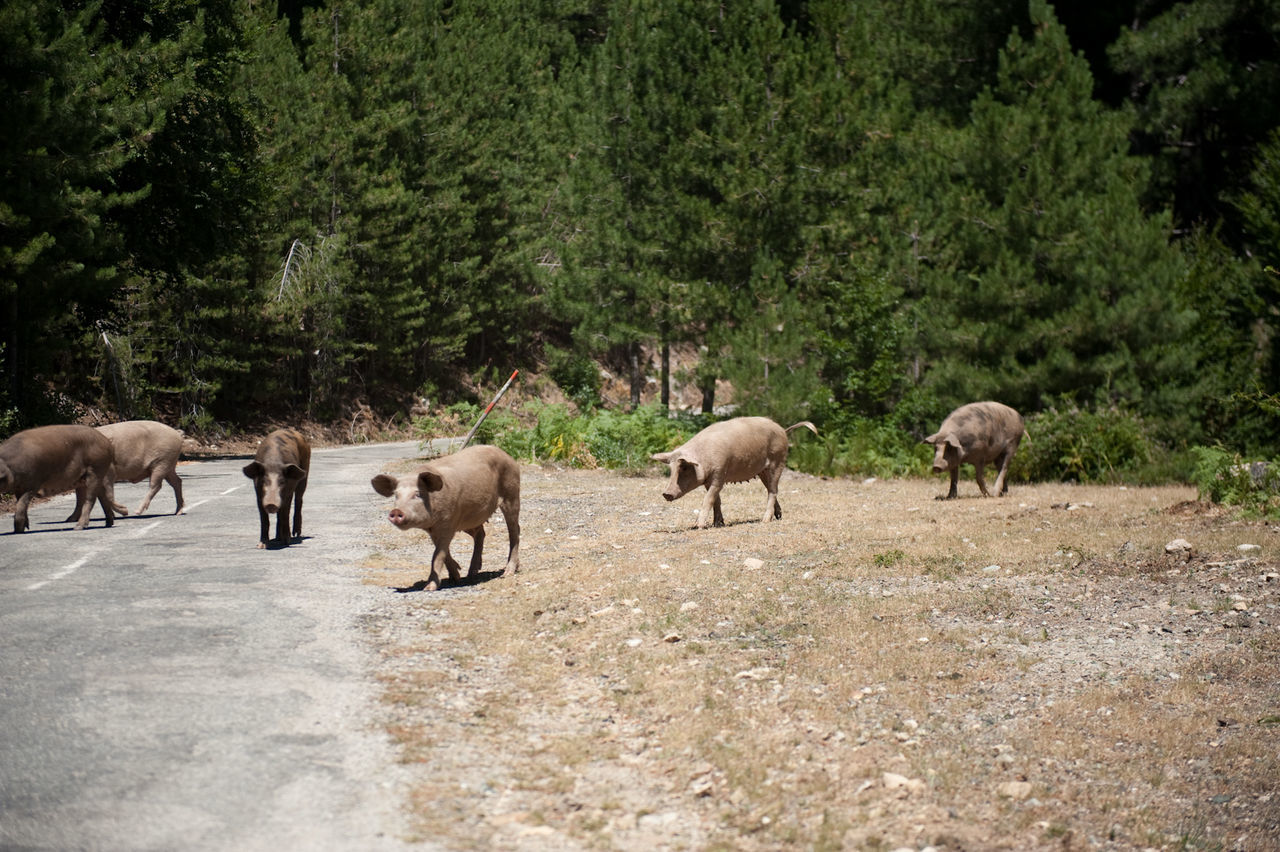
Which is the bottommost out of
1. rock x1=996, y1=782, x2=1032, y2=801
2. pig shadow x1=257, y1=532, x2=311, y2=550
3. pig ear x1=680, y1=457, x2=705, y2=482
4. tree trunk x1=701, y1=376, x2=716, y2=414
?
rock x1=996, y1=782, x2=1032, y2=801

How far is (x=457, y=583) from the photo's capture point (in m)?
10.0

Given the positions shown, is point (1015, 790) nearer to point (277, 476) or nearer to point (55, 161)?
point (277, 476)

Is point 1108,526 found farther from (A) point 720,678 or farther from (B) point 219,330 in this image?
(B) point 219,330

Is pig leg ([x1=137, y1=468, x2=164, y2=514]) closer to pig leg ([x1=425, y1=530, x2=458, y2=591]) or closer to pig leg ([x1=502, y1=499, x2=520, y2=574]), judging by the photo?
pig leg ([x1=502, y1=499, x2=520, y2=574])

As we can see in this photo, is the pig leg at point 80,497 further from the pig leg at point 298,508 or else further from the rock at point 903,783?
the rock at point 903,783

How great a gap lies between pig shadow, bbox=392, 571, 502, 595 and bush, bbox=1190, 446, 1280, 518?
8560 millimetres

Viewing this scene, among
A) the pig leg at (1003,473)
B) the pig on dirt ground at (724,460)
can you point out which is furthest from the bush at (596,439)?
the pig on dirt ground at (724,460)

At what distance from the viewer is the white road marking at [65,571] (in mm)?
9359

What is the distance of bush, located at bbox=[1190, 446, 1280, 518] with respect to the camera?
43.1 ft

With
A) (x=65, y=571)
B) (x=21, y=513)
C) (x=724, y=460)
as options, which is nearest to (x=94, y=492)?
(x=21, y=513)

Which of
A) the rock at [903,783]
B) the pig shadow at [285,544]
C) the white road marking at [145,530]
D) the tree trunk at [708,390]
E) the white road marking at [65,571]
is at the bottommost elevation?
the rock at [903,783]

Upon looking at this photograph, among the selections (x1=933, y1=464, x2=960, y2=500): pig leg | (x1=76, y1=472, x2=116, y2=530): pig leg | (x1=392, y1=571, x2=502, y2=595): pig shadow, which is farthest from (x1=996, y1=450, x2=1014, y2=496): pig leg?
(x1=76, y1=472, x2=116, y2=530): pig leg

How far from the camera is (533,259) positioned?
1631 inches

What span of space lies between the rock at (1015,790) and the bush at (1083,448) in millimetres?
15640
